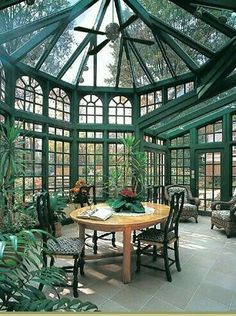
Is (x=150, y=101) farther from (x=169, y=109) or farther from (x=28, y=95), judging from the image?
(x=28, y=95)

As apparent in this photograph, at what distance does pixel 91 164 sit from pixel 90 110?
4.39 ft

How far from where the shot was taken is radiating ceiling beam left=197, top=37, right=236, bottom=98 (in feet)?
13.2

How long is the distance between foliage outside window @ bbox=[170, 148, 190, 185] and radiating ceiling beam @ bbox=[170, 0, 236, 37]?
3966mm

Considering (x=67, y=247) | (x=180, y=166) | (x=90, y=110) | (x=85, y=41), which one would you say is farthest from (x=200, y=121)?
(x=67, y=247)

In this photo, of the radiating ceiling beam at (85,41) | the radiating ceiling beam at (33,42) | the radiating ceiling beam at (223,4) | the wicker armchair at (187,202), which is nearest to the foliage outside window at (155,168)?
the wicker armchair at (187,202)

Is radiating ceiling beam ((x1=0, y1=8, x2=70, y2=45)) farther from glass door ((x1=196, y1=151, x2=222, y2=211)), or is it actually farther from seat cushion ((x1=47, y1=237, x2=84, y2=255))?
glass door ((x1=196, y1=151, x2=222, y2=211))

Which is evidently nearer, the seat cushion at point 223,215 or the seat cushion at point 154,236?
the seat cushion at point 154,236

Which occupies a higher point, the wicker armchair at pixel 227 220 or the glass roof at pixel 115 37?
the glass roof at pixel 115 37

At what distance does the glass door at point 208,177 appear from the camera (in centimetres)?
660

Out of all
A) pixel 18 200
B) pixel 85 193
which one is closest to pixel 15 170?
pixel 18 200

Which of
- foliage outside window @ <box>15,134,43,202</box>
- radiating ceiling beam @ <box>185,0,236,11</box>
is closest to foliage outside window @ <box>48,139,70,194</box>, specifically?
foliage outside window @ <box>15,134,43,202</box>

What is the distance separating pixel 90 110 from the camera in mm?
6133

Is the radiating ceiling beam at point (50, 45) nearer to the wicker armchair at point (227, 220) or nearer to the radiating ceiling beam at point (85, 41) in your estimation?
the radiating ceiling beam at point (85, 41)

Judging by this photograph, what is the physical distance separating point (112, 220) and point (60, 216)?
192 centimetres
